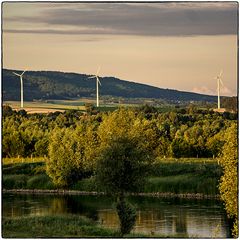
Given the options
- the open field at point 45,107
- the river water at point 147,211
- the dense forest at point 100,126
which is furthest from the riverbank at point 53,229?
the open field at point 45,107

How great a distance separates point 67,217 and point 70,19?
4.37 meters

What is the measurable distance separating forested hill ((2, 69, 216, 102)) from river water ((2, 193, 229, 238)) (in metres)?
2.30

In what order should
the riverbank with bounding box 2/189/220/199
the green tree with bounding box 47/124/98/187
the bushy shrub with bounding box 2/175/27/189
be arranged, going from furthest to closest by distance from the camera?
the riverbank with bounding box 2/189/220/199 < the green tree with bounding box 47/124/98/187 < the bushy shrub with bounding box 2/175/27/189

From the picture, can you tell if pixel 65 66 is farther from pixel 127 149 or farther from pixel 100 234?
pixel 100 234

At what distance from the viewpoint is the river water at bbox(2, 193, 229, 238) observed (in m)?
16.4

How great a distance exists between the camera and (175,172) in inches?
739

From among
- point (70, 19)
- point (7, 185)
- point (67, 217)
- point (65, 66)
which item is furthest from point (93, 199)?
point (70, 19)

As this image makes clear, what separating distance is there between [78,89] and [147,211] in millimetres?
3429

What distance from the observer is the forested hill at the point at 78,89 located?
16016 mm

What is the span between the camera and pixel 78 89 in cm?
1673

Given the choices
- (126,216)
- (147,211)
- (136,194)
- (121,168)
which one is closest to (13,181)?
(121,168)

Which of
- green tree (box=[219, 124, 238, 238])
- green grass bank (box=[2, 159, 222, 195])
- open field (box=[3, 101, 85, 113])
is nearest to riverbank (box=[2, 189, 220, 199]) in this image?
green grass bank (box=[2, 159, 222, 195])

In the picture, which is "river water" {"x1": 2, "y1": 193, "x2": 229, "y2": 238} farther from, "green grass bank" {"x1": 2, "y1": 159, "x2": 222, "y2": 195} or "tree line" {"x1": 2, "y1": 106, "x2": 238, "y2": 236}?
"tree line" {"x1": 2, "y1": 106, "x2": 238, "y2": 236}

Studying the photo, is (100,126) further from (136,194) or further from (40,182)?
(40,182)
